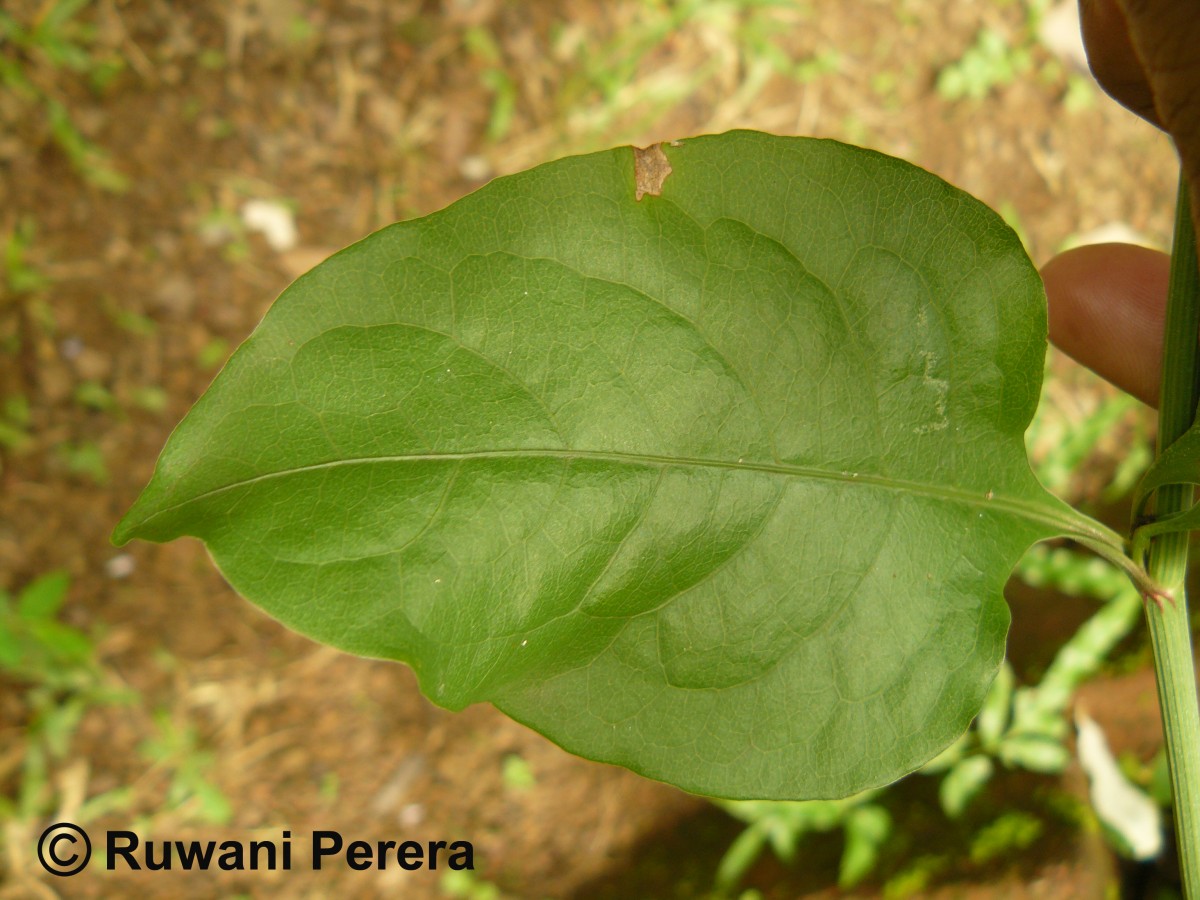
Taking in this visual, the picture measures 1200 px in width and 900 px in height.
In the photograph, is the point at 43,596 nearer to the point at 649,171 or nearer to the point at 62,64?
the point at 62,64

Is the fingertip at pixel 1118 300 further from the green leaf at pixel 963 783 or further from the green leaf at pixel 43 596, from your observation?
the green leaf at pixel 43 596

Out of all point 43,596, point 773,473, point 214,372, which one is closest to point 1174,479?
point 773,473

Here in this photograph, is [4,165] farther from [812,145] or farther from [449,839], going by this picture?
[812,145]

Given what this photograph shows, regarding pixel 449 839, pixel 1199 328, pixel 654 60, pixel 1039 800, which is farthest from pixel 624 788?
pixel 654 60

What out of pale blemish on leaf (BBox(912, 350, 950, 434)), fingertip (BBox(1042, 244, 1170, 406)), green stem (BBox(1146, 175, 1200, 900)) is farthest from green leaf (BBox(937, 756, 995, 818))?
pale blemish on leaf (BBox(912, 350, 950, 434))

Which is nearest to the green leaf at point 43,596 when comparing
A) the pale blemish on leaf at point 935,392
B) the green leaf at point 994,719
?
the pale blemish on leaf at point 935,392

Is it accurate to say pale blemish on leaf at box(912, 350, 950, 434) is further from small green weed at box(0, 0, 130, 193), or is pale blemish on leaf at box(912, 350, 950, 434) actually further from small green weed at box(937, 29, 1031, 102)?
small green weed at box(0, 0, 130, 193)
